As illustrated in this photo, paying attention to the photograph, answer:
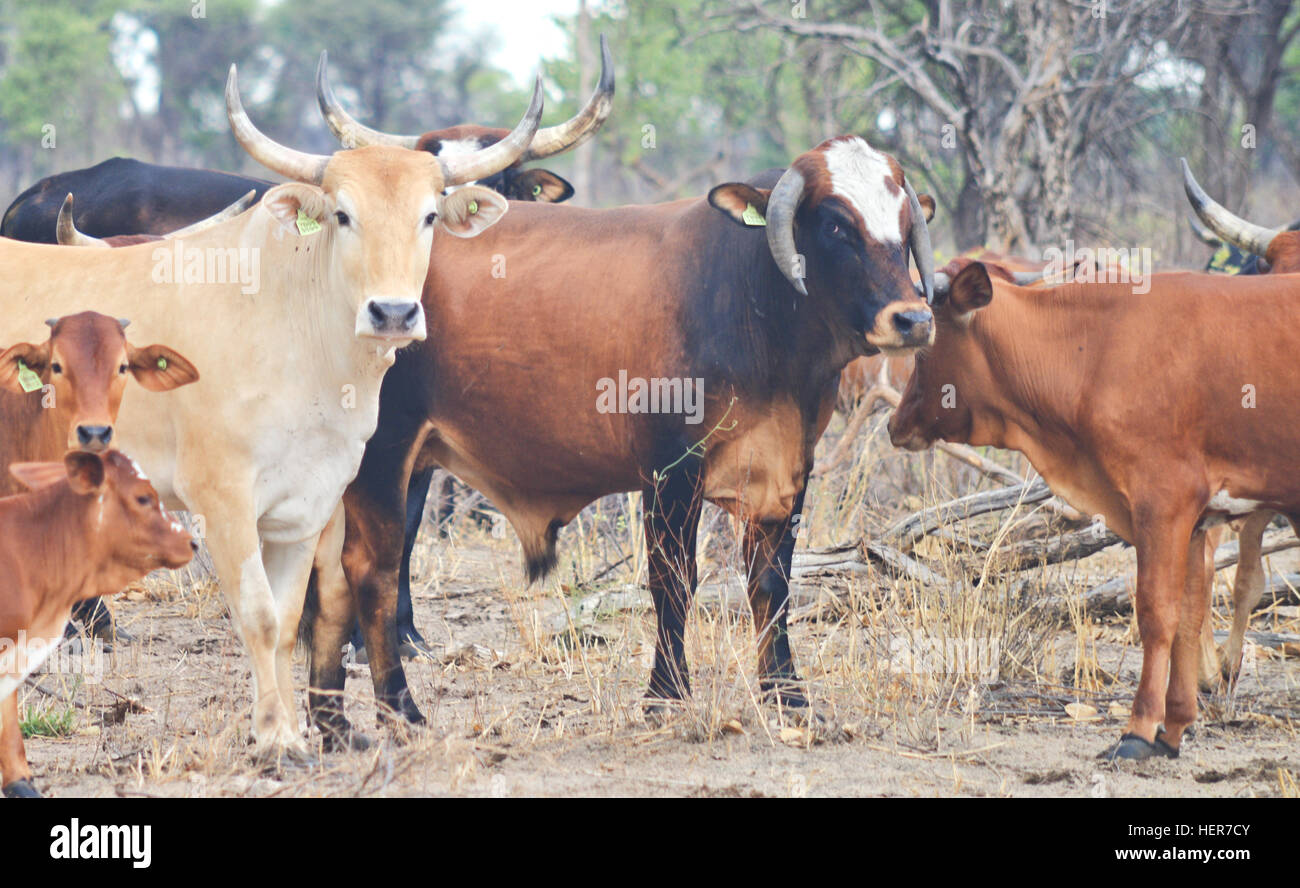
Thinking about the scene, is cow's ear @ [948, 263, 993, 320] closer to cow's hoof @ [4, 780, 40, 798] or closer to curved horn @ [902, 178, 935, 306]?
curved horn @ [902, 178, 935, 306]

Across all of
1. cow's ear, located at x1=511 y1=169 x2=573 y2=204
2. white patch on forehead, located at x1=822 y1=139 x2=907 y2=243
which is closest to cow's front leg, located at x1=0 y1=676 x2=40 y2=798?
white patch on forehead, located at x1=822 y1=139 x2=907 y2=243

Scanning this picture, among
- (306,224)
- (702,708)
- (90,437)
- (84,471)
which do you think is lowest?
(702,708)

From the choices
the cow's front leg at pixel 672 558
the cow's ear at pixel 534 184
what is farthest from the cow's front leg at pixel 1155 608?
the cow's ear at pixel 534 184

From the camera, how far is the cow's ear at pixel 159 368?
14.1 feet

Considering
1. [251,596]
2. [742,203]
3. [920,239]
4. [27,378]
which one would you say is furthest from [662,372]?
[27,378]

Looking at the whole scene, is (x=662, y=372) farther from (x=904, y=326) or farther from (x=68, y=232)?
(x=68, y=232)

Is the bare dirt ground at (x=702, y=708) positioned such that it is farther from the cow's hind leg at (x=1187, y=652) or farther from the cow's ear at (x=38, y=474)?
the cow's ear at (x=38, y=474)

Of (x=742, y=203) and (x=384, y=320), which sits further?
(x=742, y=203)

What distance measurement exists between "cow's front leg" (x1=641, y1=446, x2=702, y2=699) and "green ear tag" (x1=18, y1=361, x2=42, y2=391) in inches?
81.1

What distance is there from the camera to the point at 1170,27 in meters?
12.5

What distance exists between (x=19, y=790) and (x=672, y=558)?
2235mm

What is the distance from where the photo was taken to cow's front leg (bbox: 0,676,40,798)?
13.9 feet

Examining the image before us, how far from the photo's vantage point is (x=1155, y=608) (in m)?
4.84
